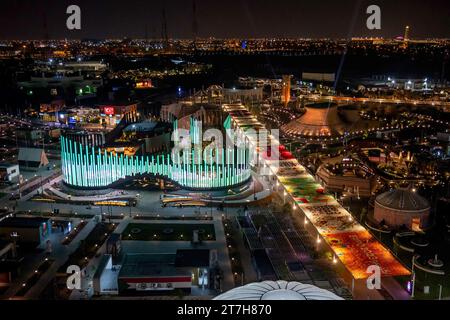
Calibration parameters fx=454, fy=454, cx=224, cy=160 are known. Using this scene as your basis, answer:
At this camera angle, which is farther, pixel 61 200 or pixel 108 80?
pixel 108 80

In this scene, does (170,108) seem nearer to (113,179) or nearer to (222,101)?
(222,101)

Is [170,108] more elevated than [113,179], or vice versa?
[170,108]

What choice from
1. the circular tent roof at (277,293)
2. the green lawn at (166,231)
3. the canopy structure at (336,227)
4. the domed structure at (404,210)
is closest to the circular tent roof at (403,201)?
the domed structure at (404,210)

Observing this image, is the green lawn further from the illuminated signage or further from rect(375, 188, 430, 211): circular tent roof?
the illuminated signage

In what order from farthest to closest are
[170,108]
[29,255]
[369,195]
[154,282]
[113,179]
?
[170,108] → [113,179] → [369,195] → [29,255] → [154,282]

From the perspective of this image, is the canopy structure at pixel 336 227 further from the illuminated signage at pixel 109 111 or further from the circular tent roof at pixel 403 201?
the illuminated signage at pixel 109 111

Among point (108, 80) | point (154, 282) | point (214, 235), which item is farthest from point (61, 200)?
point (108, 80)
